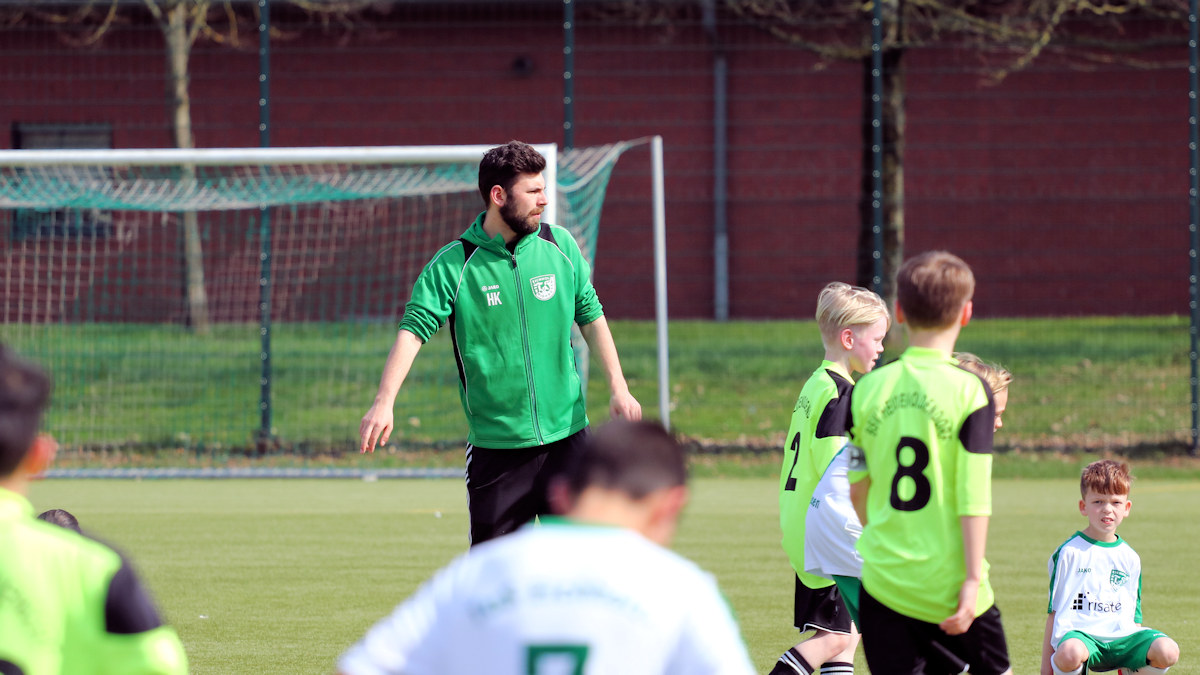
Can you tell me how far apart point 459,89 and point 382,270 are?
13.2ft

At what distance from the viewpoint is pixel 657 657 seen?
201cm

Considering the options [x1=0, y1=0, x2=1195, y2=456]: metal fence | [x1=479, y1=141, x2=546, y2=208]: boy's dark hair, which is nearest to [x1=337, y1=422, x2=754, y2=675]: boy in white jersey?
[x1=479, y1=141, x2=546, y2=208]: boy's dark hair

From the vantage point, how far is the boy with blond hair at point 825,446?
4.43m

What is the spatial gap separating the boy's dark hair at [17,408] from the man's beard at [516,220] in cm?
295

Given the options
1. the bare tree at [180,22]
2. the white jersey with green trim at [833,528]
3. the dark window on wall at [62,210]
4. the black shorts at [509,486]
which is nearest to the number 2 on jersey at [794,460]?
the white jersey with green trim at [833,528]

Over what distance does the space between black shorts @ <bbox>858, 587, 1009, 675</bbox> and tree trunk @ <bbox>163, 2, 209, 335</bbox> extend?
428 inches

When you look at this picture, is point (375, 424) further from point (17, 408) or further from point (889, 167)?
point (889, 167)

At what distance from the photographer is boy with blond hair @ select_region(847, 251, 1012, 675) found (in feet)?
10.7

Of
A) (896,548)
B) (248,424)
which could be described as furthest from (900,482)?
(248,424)

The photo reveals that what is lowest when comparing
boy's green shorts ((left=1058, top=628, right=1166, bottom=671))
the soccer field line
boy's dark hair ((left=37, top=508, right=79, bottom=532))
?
the soccer field line

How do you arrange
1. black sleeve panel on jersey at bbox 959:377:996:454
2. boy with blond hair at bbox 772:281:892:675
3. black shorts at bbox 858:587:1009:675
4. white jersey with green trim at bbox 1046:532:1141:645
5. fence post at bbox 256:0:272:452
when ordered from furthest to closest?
1. fence post at bbox 256:0:272:452
2. white jersey with green trim at bbox 1046:532:1141:645
3. boy with blond hair at bbox 772:281:892:675
4. black shorts at bbox 858:587:1009:675
5. black sleeve panel on jersey at bbox 959:377:996:454

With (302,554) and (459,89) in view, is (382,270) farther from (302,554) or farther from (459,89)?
(302,554)

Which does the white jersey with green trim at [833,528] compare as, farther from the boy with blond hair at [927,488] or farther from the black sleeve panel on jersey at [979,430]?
the black sleeve panel on jersey at [979,430]

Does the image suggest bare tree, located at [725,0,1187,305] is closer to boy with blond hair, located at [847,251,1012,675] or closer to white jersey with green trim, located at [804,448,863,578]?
white jersey with green trim, located at [804,448,863,578]
